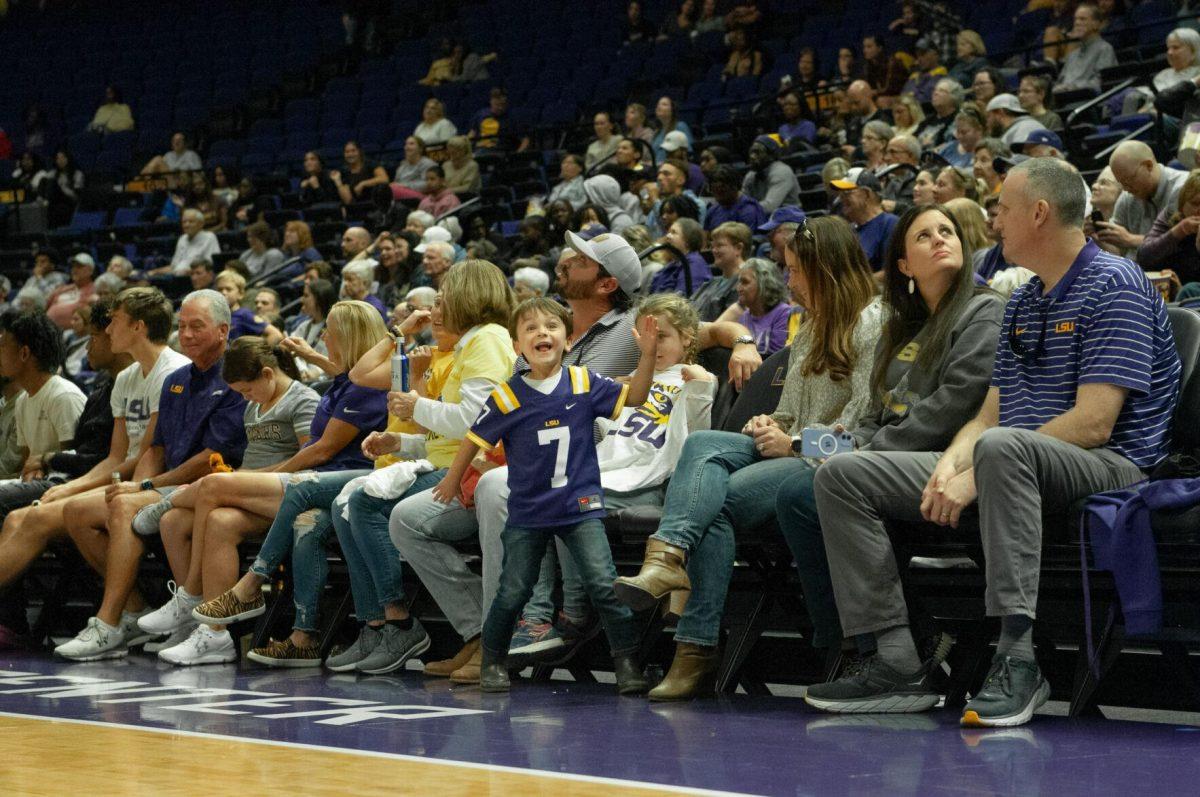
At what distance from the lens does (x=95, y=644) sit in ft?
18.1

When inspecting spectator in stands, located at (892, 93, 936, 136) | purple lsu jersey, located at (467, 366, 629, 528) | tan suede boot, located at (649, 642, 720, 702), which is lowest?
tan suede boot, located at (649, 642, 720, 702)

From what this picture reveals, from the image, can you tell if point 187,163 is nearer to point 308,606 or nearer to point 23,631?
point 23,631

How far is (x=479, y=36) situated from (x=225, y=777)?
1494cm

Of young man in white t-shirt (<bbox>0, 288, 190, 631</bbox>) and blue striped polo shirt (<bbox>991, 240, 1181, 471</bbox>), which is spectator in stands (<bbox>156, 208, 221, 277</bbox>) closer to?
young man in white t-shirt (<bbox>0, 288, 190, 631</bbox>)

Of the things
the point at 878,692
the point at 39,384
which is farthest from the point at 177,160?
the point at 878,692

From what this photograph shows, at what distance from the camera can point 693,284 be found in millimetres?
7195

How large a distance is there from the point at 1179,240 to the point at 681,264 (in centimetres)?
239

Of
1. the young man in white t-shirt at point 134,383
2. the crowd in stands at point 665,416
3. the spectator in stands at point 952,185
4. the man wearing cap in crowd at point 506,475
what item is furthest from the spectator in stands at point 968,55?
the young man in white t-shirt at point 134,383

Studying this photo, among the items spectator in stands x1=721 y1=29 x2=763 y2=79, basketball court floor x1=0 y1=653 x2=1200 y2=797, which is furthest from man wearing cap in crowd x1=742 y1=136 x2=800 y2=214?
basketball court floor x1=0 y1=653 x2=1200 y2=797

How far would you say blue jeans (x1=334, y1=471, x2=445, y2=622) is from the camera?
4.78 m

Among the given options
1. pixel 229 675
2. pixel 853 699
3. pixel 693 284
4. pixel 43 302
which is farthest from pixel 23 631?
Result: pixel 43 302

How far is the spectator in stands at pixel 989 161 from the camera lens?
292 inches

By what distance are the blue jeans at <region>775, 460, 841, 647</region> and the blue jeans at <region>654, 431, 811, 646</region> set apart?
0.23 feet

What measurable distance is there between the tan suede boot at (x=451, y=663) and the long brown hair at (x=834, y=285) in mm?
1410
